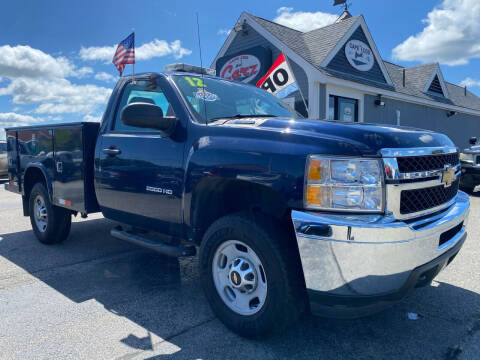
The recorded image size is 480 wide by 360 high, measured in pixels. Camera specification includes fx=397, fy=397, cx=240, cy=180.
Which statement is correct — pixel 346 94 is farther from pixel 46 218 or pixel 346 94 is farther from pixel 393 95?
pixel 46 218

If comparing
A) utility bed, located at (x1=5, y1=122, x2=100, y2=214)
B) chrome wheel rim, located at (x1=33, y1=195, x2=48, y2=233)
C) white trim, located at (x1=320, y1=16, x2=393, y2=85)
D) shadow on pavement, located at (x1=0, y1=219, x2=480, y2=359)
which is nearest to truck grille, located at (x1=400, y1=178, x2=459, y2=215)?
shadow on pavement, located at (x1=0, y1=219, x2=480, y2=359)

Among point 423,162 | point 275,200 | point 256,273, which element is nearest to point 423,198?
point 423,162

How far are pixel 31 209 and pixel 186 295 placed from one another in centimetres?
305

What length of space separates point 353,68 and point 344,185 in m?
13.3

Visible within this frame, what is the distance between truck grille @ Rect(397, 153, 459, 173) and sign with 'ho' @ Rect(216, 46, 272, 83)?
11380 millimetres

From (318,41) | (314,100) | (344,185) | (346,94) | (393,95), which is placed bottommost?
(344,185)

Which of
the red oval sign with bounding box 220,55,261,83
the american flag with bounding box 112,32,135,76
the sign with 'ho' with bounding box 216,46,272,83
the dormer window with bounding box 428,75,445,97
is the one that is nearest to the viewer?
the american flag with bounding box 112,32,135,76

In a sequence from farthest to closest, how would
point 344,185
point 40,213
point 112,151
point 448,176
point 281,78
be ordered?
1. point 281,78
2. point 40,213
3. point 112,151
4. point 448,176
5. point 344,185

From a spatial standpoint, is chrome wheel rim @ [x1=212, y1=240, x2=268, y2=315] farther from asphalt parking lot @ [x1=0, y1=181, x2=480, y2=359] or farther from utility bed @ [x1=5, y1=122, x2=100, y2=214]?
utility bed @ [x1=5, y1=122, x2=100, y2=214]

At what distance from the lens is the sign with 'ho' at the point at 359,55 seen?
47.1 ft

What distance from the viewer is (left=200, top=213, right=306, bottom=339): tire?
246 cm

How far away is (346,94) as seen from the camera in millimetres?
13648

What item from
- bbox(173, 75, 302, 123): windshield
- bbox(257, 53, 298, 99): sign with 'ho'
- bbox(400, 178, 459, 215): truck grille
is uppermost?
bbox(257, 53, 298, 99): sign with 'ho'

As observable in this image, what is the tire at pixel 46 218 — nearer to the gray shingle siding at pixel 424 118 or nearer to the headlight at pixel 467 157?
the headlight at pixel 467 157
